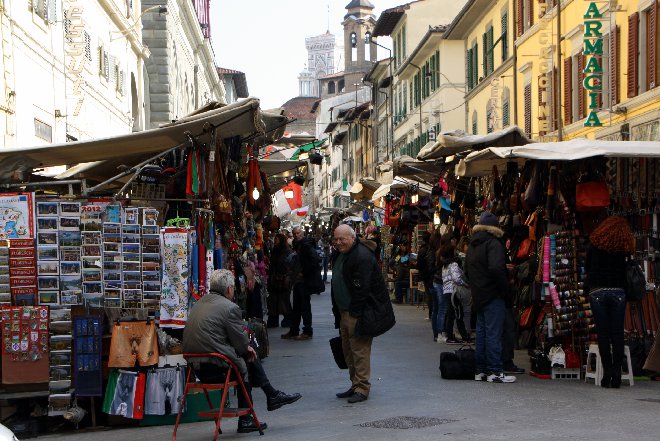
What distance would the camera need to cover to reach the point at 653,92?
2117 centimetres

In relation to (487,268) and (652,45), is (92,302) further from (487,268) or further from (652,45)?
(652,45)

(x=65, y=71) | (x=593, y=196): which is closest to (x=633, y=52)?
(x=593, y=196)

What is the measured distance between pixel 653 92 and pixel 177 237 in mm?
13088

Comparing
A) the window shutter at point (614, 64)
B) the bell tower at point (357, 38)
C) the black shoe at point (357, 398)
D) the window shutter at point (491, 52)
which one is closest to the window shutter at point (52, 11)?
the window shutter at point (614, 64)

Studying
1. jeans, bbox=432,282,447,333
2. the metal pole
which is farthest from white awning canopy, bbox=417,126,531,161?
the metal pole

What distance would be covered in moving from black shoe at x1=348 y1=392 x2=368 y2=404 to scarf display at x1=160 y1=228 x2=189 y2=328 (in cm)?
185

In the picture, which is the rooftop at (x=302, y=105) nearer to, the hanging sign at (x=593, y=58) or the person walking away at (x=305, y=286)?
the hanging sign at (x=593, y=58)

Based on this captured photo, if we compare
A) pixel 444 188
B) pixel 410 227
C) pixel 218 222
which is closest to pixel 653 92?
pixel 444 188

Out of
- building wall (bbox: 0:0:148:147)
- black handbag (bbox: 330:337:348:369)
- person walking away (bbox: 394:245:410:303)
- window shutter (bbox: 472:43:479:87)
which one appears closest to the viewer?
black handbag (bbox: 330:337:348:369)

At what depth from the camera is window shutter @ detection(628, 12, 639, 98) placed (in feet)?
72.6

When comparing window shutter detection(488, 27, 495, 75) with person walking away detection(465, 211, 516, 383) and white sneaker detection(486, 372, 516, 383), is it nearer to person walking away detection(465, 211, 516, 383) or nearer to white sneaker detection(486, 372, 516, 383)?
person walking away detection(465, 211, 516, 383)

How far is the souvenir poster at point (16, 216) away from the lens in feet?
34.8

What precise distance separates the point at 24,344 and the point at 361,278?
10.7ft

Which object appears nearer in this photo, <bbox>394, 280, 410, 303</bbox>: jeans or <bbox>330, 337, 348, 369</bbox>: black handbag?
<bbox>330, 337, 348, 369</bbox>: black handbag
